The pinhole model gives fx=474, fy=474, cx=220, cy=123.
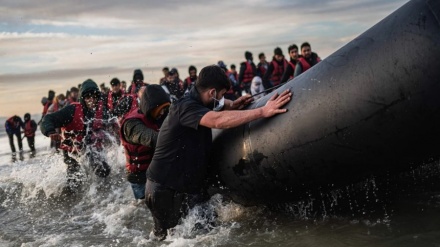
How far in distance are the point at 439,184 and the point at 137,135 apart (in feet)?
10.00

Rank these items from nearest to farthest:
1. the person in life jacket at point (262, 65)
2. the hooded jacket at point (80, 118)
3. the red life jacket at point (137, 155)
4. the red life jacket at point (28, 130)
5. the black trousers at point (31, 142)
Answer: the red life jacket at point (137, 155) → the hooded jacket at point (80, 118) → the person in life jacket at point (262, 65) → the black trousers at point (31, 142) → the red life jacket at point (28, 130)

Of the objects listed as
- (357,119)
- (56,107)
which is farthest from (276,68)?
(357,119)

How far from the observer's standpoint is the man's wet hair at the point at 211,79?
3848 mm

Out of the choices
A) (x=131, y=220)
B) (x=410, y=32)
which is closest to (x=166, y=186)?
(x=131, y=220)

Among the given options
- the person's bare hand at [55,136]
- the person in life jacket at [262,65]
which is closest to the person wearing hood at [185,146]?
the person's bare hand at [55,136]

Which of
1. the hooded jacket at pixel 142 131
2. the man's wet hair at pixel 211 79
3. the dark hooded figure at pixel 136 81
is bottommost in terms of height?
the hooded jacket at pixel 142 131

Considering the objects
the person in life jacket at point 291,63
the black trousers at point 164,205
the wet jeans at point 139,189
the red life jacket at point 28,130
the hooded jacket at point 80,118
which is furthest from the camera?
the red life jacket at point 28,130

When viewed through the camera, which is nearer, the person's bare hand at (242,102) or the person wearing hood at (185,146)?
the person wearing hood at (185,146)

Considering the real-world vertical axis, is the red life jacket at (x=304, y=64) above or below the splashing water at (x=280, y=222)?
above

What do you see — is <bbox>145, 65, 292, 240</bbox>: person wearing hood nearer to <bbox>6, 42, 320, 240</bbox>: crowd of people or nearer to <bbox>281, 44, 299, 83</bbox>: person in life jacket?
<bbox>6, 42, 320, 240</bbox>: crowd of people

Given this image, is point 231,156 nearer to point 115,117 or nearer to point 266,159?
point 266,159

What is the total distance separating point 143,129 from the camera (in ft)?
14.8

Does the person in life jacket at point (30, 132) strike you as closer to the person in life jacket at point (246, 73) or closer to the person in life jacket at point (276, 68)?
the person in life jacket at point (246, 73)

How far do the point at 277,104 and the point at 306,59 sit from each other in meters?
5.31
